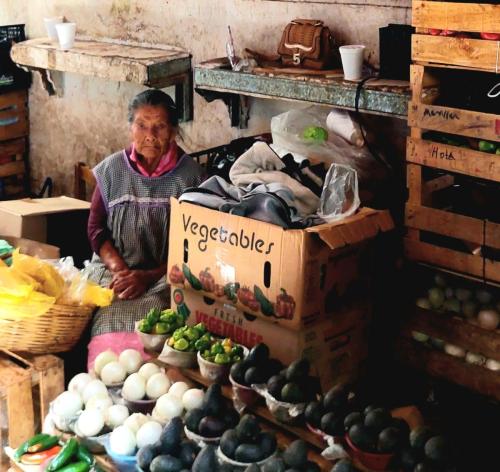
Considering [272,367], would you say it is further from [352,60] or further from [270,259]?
[352,60]

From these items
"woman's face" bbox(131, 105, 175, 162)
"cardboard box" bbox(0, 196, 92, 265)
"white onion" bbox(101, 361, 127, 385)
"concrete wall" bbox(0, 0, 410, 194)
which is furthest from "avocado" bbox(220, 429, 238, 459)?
"cardboard box" bbox(0, 196, 92, 265)

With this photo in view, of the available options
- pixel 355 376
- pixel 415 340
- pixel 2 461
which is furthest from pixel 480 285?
pixel 2 461

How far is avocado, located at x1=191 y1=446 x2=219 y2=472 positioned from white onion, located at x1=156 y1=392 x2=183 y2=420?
34 centimetres

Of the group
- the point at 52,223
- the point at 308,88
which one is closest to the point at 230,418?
the point at 308,88

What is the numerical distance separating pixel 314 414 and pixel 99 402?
776mm

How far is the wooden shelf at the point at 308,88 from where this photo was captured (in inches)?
144

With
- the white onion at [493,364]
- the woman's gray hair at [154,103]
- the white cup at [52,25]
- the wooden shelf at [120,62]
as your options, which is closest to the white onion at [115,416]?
the white onion at [493,364]

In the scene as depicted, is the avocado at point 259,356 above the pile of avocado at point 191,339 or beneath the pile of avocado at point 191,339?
above

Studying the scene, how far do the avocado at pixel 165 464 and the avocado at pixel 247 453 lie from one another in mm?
183

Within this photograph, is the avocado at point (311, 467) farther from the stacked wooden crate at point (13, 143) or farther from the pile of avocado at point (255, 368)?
the stacked wooden crate at point (13, 143)

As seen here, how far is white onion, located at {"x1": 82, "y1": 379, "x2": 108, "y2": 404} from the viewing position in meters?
3.07

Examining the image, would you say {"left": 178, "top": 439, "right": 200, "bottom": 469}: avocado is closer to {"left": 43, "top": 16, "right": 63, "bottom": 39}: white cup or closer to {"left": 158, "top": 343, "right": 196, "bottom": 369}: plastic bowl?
{"left": 158, "top": 343, "right": 196, "bottom": 369}: plastic bowl

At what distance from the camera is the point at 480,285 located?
3682mm

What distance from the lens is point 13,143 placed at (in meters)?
6.29
